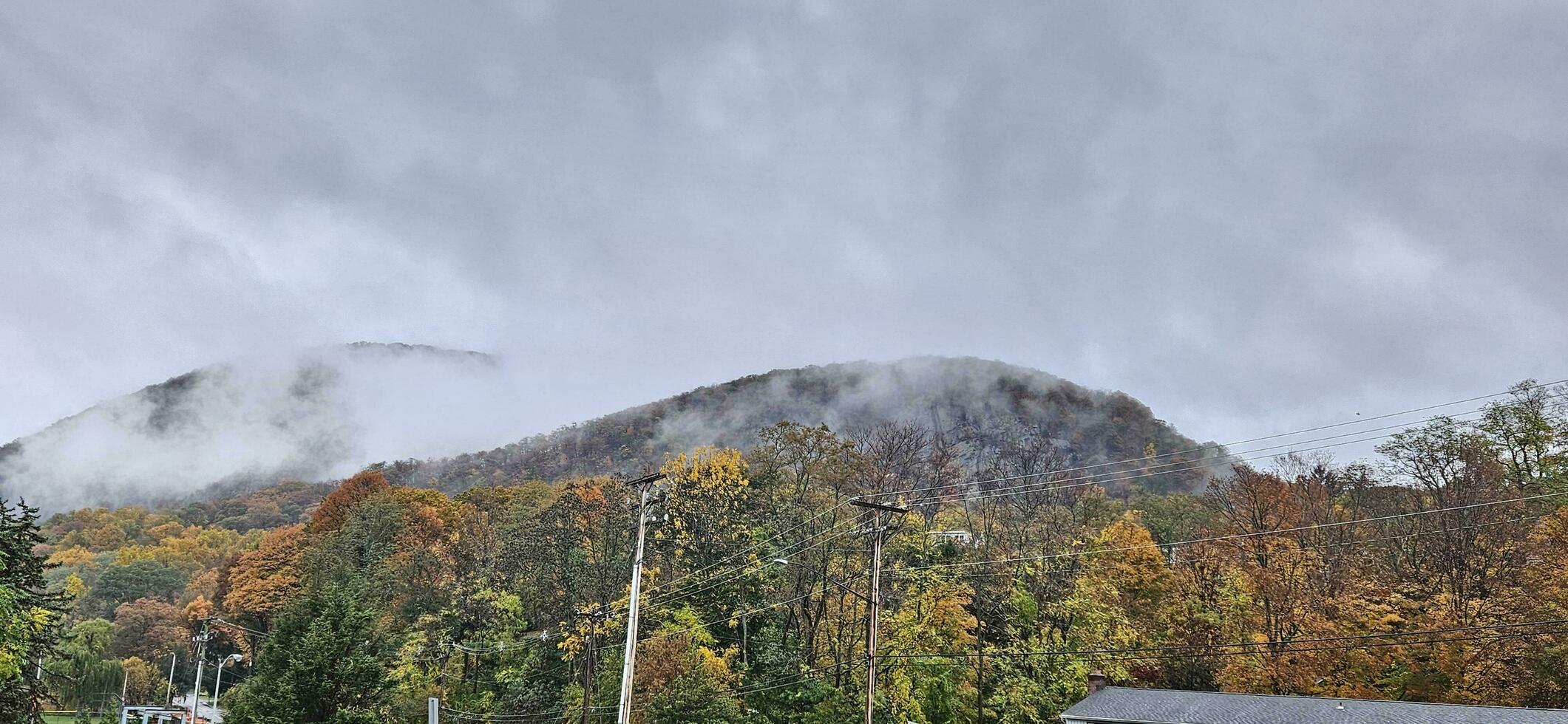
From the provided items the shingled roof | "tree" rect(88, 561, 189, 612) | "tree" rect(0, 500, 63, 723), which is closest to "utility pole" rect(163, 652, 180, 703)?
"tree" rect(88, 561, 189, 612)

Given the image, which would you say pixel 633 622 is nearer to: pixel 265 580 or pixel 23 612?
pixel 23 612

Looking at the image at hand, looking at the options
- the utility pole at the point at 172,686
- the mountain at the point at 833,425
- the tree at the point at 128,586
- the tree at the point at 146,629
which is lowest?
the utility pole at the point at 172,686

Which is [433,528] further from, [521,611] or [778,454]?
[778,454]

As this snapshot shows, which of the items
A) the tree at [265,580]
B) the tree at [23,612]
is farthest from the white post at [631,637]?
the tree at [265,580]

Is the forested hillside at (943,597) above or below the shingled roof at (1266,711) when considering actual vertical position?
above

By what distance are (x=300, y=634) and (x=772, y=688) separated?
61.5 ft

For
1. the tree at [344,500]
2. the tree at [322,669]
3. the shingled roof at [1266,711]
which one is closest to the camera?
the shingled roof at [1266,711]

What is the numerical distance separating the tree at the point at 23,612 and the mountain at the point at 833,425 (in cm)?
10654

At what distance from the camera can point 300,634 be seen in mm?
34938

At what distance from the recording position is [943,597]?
132ft

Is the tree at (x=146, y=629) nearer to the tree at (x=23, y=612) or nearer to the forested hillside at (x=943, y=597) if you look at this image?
the forested hillside at (x=943, y=597)

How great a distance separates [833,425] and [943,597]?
146 meters

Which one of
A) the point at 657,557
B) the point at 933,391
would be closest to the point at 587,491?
the point at 657,557

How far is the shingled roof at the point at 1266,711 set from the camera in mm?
27594
